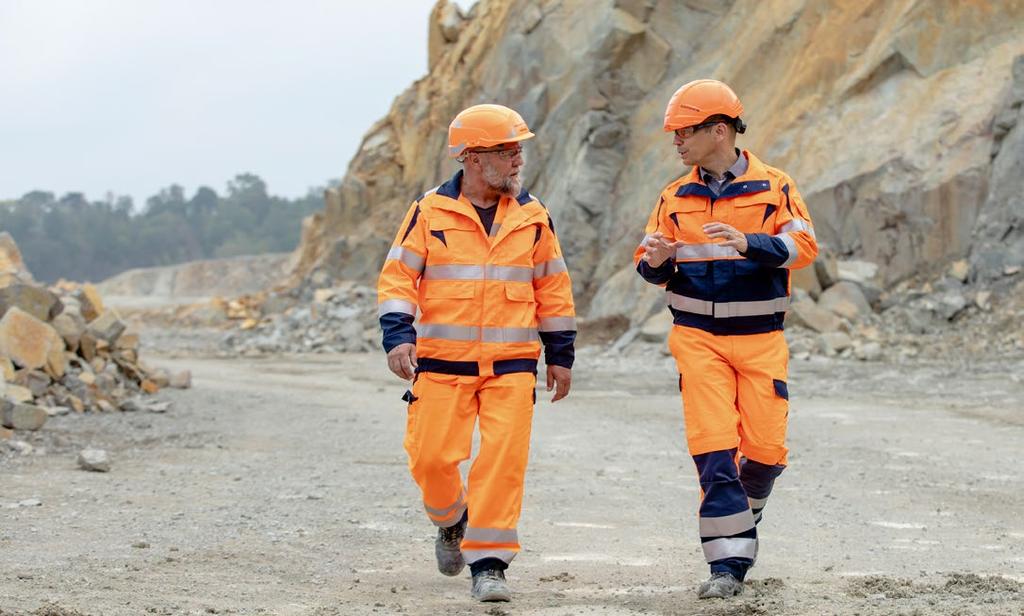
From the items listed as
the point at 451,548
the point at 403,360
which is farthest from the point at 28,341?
the point at 403,360

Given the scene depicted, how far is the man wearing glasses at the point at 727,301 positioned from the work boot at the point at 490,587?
793mm

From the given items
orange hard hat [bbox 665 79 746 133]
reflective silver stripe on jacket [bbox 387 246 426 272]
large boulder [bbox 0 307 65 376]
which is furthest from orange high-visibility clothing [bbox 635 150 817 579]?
large boulder [bbox 0 307 65 376]

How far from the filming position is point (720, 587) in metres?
5.41

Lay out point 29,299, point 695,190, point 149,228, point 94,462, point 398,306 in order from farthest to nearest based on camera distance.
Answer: point 149,228 < point 29,299 < point 94,462 < point 695,190 < point 398,306

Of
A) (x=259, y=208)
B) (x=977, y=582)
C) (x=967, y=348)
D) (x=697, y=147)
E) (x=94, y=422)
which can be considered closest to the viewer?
(x=977, y=582)

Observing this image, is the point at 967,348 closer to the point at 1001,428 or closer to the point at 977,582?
the point at 1001,428

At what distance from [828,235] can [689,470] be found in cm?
1290

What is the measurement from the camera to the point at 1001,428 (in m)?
12.5

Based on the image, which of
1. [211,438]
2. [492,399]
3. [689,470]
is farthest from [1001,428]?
[492,399]

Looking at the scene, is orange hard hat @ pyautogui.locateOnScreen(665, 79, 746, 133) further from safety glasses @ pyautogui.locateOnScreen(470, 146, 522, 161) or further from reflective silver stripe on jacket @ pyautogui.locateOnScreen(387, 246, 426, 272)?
reflective silver stripe on jacket @ pyautogui.locateOnScreen(387, 246, 426, 272)

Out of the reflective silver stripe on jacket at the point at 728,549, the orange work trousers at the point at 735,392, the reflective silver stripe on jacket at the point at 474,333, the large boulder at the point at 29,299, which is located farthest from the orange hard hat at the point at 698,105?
the large boulder at the point at 29,299

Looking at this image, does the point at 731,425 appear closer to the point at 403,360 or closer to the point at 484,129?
the point at 403,360

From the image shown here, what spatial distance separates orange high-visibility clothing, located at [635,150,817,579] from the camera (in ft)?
18.3

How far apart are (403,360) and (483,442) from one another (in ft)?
1.57
